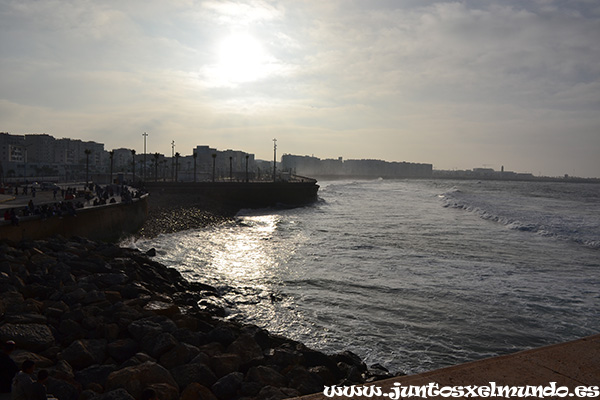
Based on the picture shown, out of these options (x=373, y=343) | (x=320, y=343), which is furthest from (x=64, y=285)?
(x=373, y=343)

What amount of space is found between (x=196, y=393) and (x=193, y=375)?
85cm

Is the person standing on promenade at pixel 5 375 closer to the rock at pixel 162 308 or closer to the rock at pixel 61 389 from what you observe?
the rock at pixel 61 389

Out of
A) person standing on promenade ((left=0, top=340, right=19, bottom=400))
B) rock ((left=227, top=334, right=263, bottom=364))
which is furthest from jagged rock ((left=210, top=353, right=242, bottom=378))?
person standing on promenade ((left=0, top=340, right=19, bottom=400))

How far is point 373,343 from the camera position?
1143 cm

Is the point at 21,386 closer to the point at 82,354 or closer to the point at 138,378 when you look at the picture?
the point at 138,378

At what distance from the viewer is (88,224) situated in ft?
79.0

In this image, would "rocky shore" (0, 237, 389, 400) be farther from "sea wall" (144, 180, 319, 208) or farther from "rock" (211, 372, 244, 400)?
"sea wall" (144, 180, 319, 208)

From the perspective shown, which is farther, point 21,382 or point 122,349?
point 122,349

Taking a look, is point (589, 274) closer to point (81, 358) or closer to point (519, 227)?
point (519, 227)

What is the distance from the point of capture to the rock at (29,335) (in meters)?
8.48

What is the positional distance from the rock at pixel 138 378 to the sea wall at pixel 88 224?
13938mm

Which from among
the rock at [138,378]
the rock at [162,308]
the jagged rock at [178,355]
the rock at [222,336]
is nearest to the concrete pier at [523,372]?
the rock at [138,378]

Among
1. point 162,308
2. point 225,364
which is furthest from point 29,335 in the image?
point 225,364

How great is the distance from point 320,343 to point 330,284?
6.03m
